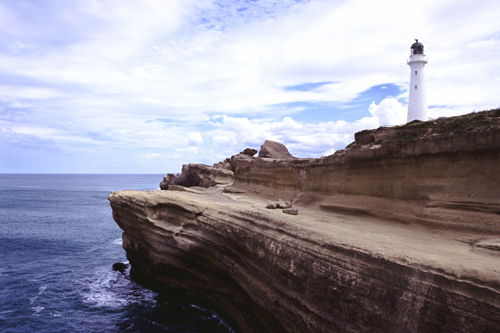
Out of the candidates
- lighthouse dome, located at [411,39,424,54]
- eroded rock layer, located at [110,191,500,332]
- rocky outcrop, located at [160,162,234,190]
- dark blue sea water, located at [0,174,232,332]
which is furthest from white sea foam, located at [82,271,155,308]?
lighthouse dome, located at [411,39,424,54]

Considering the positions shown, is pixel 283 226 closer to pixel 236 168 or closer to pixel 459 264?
pixel 459 264

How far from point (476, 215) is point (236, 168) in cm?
1718

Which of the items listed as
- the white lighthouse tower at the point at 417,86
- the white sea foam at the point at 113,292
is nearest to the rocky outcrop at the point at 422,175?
the white sea foam at the point at 113,292

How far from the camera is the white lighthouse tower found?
31.3 meters

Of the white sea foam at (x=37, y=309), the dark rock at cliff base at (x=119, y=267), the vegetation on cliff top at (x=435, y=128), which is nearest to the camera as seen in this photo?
the vegetation on cliff top at (x=435, y=128)

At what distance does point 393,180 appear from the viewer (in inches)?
478

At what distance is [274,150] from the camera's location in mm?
32438

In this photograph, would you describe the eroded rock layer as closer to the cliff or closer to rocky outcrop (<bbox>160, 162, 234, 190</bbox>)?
the cliff

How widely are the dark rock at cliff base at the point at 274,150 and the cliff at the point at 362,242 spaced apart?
41.6 ft

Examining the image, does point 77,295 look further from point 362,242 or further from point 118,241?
point 362,242

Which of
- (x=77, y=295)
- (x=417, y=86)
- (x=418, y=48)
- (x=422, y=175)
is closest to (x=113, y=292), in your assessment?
(x=77, y=295)

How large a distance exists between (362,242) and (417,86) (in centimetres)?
2663

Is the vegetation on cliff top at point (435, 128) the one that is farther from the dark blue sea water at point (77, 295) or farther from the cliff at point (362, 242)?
the dark blue sea water at point (77, 295)

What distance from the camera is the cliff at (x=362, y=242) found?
7152 mm
